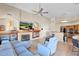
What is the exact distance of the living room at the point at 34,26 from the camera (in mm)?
2662

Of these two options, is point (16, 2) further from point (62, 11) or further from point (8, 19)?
point (62, 11)

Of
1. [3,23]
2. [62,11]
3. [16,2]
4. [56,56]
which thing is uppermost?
[16,2]

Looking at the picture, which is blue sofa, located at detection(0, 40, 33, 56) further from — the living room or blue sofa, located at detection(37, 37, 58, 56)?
blue sofa, located at detection(37, 37, 58, 56)

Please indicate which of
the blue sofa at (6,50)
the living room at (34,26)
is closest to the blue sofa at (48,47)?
the living room at (34,26)

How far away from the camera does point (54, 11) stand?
279 centimetres

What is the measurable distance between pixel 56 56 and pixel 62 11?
1121 mm

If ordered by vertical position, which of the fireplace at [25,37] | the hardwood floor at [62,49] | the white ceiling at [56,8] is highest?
the white ceiling at [56,8]

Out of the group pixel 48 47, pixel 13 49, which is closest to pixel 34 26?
pixel 48 47

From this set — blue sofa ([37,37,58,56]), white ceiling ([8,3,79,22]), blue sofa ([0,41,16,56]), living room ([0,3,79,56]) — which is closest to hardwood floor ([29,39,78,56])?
living room ([0,3,79,56])

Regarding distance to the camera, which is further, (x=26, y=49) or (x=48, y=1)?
(x=26, y=49)

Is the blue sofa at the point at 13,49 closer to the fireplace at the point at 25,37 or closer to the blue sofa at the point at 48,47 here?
the fireplace at the point at 25,37

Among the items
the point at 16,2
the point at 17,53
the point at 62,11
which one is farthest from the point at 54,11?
the point at 17,53

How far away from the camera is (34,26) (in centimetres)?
285

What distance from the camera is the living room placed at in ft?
8.73
